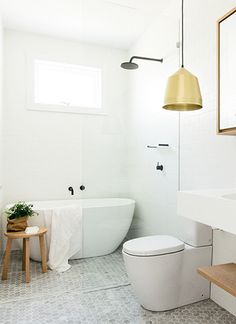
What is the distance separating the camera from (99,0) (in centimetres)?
258

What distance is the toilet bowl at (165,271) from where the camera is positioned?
187cm

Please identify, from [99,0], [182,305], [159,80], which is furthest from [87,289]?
[99,0]

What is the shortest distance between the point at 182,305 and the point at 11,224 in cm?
176

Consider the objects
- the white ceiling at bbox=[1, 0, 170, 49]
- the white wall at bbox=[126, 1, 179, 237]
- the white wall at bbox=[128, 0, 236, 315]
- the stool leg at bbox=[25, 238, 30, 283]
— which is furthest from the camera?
the white ceiling at bbox=[1, 0, 170, 49]

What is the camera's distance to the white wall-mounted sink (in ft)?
4.08

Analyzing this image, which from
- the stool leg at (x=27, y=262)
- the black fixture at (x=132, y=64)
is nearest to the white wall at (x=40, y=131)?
the black fixture at (x=132, y=64)

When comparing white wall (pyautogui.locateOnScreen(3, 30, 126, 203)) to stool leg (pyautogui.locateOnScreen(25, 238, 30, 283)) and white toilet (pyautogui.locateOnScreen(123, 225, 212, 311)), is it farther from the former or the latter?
white toilet (pyautogui.locateOnScreen(123, 225, 212, 311))

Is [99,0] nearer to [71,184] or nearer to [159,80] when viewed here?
[159,80]

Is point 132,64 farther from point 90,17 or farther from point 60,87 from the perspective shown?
point 60,87

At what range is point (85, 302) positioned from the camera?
2.06 metres

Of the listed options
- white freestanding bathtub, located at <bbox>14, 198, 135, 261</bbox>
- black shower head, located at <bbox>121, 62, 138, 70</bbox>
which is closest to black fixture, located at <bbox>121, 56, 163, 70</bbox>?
black shower head, located at <bbox>121, 62, 138, 70</bbox>

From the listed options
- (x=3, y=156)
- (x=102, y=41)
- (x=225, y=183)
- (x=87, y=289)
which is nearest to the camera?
(x=225, y=183)

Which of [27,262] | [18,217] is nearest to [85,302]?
[27,262]

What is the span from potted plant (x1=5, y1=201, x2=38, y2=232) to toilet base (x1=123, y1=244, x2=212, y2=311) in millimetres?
1216
